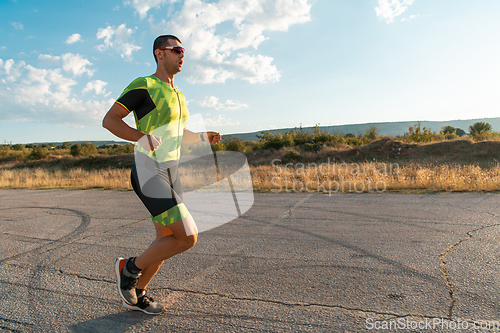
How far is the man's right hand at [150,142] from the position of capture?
223 centimetres

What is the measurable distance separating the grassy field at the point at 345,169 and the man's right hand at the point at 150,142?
857 cm

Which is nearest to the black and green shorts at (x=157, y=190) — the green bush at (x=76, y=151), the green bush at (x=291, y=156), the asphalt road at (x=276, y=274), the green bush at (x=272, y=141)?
the asphalt road at (x=276, y=274)

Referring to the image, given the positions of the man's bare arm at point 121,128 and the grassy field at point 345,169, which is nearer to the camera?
the man's bare arm at point 121,128

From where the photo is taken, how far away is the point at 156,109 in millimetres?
2391

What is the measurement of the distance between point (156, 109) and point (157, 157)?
0.40m

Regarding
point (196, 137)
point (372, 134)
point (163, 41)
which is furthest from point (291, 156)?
point (163, 41)

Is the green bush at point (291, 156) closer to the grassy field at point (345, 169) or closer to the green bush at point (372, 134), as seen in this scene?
the grassy field at point (345, 169)

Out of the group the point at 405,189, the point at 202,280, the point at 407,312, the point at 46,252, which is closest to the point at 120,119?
the point at 202,280

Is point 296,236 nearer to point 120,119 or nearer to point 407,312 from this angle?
point 407,312

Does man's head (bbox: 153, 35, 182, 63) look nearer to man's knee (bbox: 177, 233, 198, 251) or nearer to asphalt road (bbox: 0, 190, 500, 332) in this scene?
man's knee (bbox: 177, 233, 198, 251)

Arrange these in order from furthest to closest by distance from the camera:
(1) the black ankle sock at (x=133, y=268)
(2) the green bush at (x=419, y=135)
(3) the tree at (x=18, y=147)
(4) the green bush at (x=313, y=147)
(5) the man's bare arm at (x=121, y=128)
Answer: (3) the tree at (x=18, y=147)
(4) the green bush at (x=313, y=147)
(2) the green bush at (x=419, y=135)
(1) the black ankle sock at (x=133, y=268)
(5) the man's bare arm at (x=121, y=128)

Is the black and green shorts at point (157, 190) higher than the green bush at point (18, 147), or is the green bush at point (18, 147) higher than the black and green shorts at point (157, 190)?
the green bush at point (18, 147)

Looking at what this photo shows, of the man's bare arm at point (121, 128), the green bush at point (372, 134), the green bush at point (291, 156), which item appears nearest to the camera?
the man's bare arm at point (121, 128)

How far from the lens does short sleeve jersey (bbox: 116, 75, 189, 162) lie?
2.30 metres
